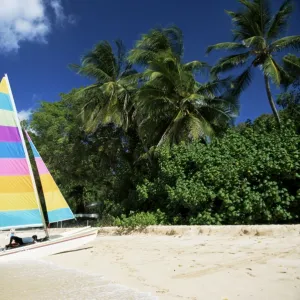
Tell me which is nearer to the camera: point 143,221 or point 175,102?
point 143,221

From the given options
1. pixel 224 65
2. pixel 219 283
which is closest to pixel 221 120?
pixel 224 65

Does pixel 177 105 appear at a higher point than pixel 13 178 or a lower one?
higher

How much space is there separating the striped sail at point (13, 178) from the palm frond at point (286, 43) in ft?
45.0

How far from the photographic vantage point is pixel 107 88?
789 inches

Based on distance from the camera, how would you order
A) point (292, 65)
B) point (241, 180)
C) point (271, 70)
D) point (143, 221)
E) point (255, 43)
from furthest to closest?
1. point (255, 43)
2. point (292, 65)
3. point (271, 70)
4. point (143, 221)
5. point (241, 180)

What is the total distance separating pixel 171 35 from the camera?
20562mm

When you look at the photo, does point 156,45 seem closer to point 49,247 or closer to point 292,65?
point 292,65

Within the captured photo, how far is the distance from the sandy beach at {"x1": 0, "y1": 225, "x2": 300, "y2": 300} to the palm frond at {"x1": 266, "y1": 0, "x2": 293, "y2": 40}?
12.7m

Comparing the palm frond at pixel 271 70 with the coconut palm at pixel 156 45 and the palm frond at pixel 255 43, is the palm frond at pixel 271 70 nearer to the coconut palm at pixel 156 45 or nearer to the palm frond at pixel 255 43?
the palm frond at pixel 255 43

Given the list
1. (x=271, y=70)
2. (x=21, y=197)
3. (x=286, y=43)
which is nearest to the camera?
(x=21, y=197)

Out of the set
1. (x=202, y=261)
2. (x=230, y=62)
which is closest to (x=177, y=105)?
(x=230, y=62)

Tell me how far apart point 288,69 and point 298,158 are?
8.93 meters

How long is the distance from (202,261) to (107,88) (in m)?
14.7

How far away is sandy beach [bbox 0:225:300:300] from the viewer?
16.5 ft
